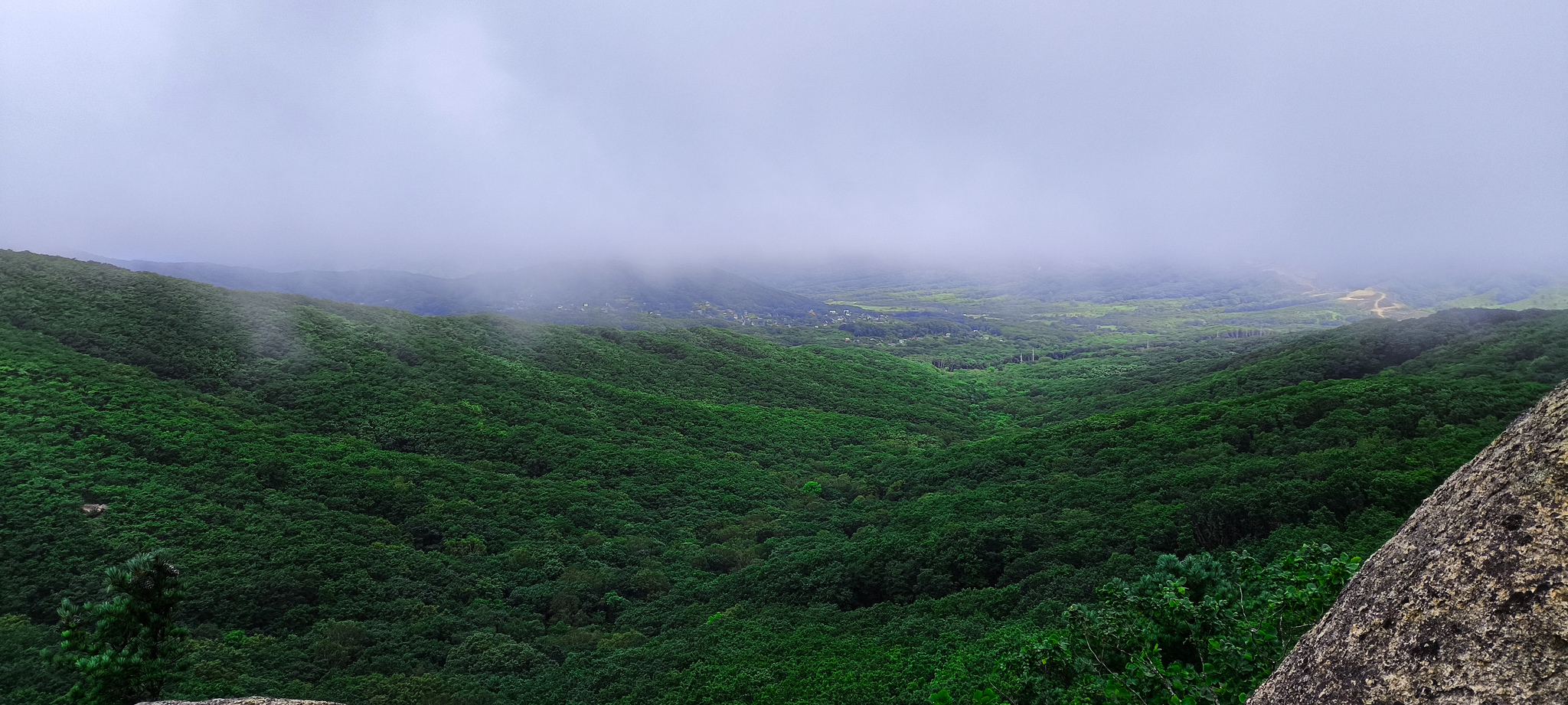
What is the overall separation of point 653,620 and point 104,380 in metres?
62.5

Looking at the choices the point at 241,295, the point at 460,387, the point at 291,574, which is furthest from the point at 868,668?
the point at 241,295

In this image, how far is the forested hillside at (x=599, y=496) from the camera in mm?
37031

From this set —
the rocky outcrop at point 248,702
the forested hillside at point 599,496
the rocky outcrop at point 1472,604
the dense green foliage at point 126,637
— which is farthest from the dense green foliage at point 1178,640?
the dense green foliage at point 126,637

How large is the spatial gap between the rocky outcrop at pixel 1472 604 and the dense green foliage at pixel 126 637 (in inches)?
1099

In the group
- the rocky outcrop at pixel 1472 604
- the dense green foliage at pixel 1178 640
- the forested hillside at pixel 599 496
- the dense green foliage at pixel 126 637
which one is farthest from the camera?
the forested hillside at pixel 599 496

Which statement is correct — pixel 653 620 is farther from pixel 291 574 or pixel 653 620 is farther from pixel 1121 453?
pixel 1121 453

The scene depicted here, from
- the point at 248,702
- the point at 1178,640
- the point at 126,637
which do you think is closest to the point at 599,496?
the point at 126,637

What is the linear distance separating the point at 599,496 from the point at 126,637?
4861 cm

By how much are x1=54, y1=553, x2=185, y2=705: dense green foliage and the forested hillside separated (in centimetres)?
1306

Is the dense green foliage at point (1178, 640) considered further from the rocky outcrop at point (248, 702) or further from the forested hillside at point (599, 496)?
the rocky outcrop at point (248, 702)

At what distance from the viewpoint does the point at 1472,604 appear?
412 cm

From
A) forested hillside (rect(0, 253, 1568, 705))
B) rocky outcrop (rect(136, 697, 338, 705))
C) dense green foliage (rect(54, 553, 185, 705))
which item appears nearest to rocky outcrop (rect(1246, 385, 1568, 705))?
forested hillside (rect(0, 253, 1568, 705))

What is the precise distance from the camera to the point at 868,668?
106 feet

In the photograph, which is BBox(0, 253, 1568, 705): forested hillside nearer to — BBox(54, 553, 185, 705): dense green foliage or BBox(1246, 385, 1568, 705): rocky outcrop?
BBox(1246, 385, 1568, 705): rocky outcrop
